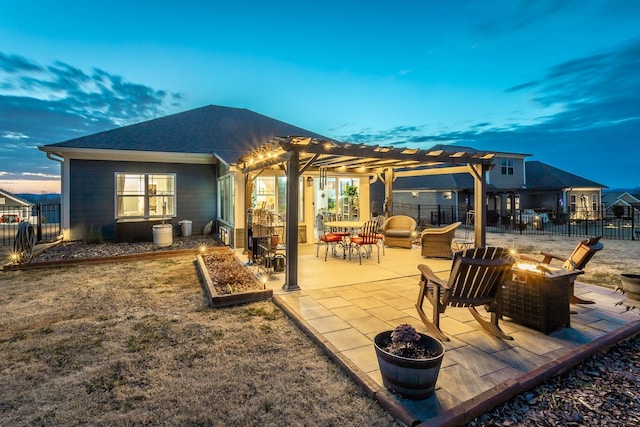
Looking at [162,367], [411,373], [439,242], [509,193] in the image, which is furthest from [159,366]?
[509,193]

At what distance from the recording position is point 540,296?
339 centimetres

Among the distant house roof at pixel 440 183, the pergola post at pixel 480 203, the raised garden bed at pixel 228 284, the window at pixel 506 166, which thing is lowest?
the raised garden bed at pixel 228 284

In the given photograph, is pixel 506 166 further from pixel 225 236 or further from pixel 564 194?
pixel 225 236

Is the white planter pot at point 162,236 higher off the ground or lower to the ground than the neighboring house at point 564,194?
lower

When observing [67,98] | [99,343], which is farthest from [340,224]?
[67,98]

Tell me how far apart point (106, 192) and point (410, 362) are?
35.6 ft

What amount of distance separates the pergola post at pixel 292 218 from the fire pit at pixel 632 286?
4671 mm

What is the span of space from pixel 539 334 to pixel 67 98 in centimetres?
2984

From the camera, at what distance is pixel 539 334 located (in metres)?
3.36

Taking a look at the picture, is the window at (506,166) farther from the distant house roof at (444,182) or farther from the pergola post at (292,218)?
the pergola post at (292,218)

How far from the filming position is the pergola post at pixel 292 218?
5031mm

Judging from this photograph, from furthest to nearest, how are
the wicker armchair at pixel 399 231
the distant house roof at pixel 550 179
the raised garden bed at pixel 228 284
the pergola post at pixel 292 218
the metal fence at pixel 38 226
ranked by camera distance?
the distant house roof at pixel 550 179, the metal fence at pixel 38 226, the wicker armchair at pixel 399 231, the pergola post at pixel 292 218, the raised garden bed at pixel 228 284

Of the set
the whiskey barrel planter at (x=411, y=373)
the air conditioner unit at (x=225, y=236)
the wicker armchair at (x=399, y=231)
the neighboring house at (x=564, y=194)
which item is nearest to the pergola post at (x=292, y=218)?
the whiskey barrel planter at (x=411, y=373)

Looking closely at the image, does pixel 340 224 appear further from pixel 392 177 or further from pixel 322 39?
pixel 322 39
